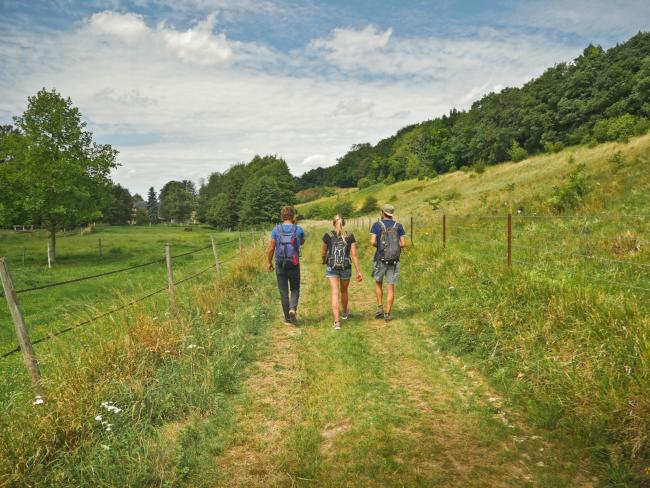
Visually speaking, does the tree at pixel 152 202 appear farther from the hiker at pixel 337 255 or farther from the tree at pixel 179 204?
the hiker at pixel 337 255

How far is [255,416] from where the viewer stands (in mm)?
4395

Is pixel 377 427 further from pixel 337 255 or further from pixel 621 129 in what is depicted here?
pixel 621 129

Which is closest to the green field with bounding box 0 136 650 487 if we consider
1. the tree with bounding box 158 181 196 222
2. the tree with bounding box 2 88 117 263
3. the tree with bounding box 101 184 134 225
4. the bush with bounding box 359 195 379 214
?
the tree with bounding box 2 88 117 263

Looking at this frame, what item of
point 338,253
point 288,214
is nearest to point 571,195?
point 338,253

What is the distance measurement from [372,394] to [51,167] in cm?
2770

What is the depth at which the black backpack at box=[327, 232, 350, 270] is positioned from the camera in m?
7.39

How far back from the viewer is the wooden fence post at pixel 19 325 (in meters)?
3.77

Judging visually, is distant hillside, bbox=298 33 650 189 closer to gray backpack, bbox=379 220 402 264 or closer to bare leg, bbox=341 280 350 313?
gray backpack, bbox=379 220 402 264

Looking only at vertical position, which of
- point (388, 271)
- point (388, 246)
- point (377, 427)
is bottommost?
point (377, 427)

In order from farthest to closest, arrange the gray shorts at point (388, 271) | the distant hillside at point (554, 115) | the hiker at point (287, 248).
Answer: the distant hillside at point (554, 115), the gray shorts at point (388, 271), the hiker at point (287, 248)

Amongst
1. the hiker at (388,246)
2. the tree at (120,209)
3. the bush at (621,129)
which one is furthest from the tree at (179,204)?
the hiker at (388,246)

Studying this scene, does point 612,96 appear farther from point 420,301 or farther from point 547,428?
point 547,428

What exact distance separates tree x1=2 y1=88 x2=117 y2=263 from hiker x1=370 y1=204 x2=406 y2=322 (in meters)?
24.5

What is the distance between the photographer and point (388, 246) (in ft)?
24.7
